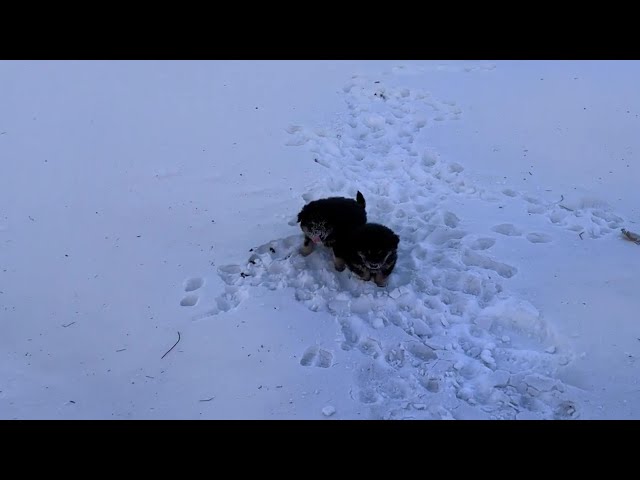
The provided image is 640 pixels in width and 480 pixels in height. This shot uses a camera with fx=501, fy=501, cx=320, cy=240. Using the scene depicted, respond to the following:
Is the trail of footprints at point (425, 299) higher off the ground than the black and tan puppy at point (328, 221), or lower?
lower

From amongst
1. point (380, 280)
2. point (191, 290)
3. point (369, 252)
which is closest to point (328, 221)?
point (369, 252)

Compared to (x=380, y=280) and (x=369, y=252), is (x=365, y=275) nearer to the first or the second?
(x=380, y=280)

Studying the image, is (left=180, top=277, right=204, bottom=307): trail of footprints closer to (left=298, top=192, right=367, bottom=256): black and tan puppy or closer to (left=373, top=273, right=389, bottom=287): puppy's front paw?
(left=298, top=192, right=367, bottom=256): black and tan puppy

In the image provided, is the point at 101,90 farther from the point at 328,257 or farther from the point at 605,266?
the point at 605,266

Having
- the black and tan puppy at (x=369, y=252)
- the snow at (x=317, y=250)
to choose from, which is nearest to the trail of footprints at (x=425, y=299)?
the snow at (x=317, y=250)

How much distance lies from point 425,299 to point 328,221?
117 centimetres

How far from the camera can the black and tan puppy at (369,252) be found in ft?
14.8

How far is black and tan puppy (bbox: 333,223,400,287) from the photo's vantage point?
14.8 feet

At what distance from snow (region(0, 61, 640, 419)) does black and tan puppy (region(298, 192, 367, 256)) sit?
277mm

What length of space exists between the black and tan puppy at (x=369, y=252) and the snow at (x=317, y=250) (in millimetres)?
176

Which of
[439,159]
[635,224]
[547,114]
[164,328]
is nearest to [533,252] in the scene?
[635,224]

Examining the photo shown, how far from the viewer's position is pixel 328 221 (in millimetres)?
4816

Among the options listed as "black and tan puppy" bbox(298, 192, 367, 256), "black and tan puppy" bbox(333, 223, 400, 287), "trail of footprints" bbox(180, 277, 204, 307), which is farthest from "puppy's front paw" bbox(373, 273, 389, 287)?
"trail of footprints" bbox(180, 277, 204, 307)

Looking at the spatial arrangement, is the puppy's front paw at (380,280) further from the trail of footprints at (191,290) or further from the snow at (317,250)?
the trail of footprints at (191,290)
